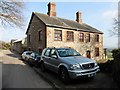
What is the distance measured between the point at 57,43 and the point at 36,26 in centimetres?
Answer: 521

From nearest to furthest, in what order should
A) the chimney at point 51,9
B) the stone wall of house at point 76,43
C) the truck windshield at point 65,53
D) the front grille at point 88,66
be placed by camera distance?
1. the front grille at point 88,66
2. the truck windshield at point 65,53
3. the stone wall of house at point 76,43
4. the chimney at point 51,9

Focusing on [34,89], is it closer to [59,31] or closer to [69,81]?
[69,81]

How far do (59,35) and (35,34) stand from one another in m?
4.82

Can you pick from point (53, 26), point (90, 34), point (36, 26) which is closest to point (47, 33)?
point (53, 26)

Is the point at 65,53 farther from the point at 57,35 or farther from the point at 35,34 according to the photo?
the point at 35,34

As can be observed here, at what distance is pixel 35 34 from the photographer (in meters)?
25.9

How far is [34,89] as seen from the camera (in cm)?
791

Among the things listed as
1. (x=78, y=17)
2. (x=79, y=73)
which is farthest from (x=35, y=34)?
(x=79, y=73)

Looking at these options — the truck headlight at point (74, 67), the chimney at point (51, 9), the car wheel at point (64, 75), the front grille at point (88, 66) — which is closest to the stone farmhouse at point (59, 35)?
the chimney at point (51, 9)

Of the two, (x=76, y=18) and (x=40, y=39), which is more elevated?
(x=76, y=18)

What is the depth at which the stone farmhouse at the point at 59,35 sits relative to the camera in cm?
2225

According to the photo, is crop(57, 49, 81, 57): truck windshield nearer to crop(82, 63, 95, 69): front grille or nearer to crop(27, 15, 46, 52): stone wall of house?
crop(82, 63, 95, 69): front grille

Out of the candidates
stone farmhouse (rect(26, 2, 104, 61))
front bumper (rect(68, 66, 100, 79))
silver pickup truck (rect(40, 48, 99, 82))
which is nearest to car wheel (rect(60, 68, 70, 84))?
silver pickup truck (rect(40, 48, 99, 82))

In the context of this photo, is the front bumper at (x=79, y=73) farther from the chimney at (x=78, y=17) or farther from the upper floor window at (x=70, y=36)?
the chimney at (x=78, y=17)
